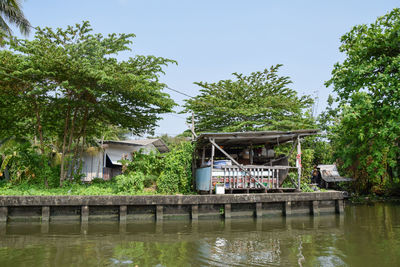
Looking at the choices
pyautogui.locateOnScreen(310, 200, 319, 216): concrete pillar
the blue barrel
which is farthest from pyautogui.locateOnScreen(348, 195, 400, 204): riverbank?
the blue barrel

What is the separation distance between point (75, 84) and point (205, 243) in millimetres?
9162

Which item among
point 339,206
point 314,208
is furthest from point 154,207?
point 339,206

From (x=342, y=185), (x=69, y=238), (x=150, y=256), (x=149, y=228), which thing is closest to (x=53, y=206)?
(x=69, y=238)

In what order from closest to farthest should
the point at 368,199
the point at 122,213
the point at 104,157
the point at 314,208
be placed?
the point at 122,213 < the point at 314,208 < the point at 368,199 < the point at 104,157

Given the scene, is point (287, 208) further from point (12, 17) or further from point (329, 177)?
point (12, 17)

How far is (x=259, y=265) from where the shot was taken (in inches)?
216

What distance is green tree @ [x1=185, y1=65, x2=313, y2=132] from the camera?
19844 mm

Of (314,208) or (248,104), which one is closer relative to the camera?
(314,208)

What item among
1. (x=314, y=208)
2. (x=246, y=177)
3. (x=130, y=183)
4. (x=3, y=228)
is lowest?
(x=3, y=228)

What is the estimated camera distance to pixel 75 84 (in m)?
12.9

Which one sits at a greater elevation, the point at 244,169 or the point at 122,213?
the point at 244,169

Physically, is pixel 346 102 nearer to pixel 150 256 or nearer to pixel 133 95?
pixel 133 95

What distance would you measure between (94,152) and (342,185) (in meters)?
17.7

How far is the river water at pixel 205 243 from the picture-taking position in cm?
576
